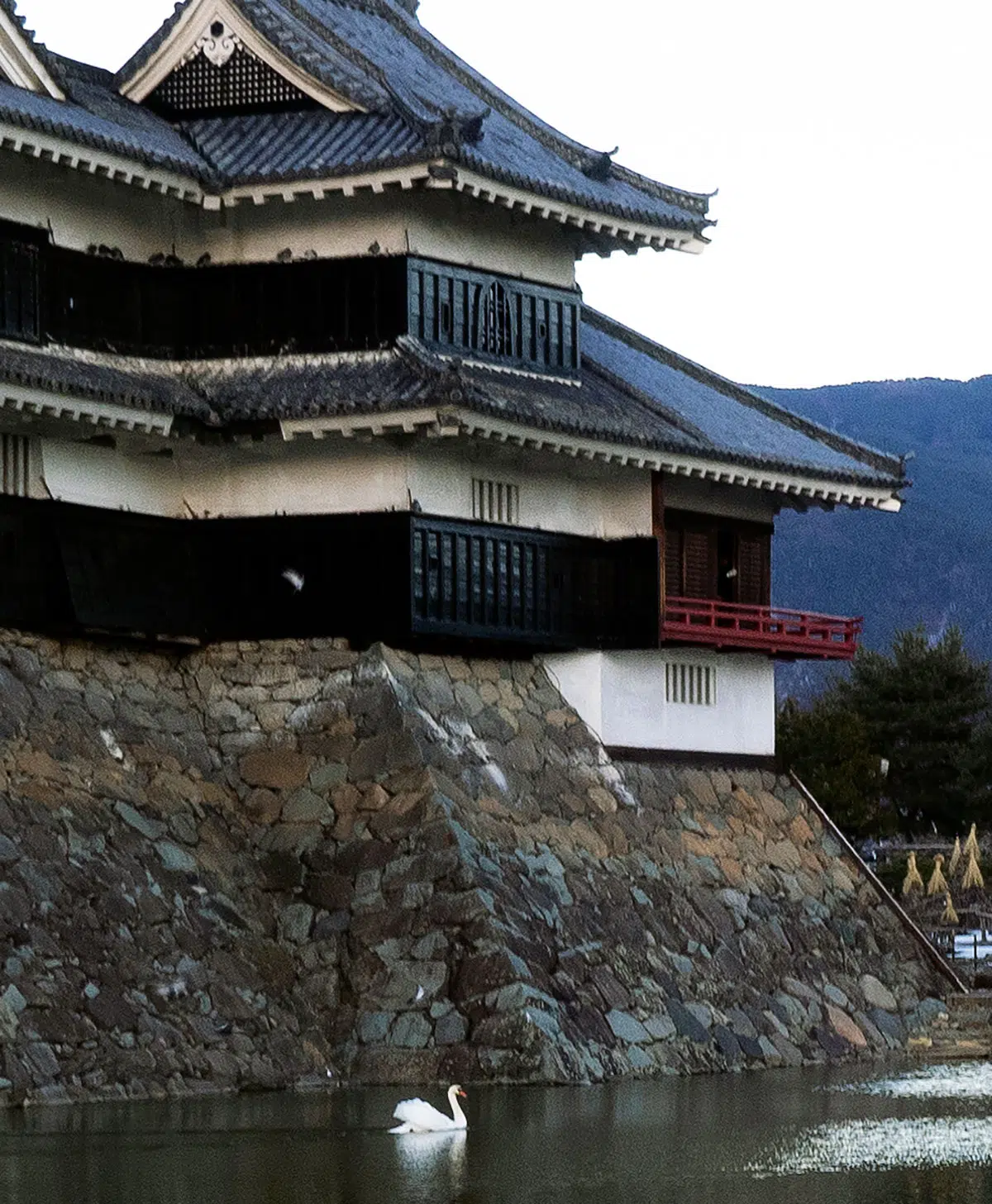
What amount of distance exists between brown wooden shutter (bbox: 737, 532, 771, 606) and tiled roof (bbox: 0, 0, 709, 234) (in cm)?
466

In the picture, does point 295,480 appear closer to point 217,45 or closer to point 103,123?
point 103,123

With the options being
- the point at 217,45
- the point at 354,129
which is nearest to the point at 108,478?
the point at 354,129

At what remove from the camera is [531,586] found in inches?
1559

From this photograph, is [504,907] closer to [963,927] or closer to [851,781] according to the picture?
[963,927]

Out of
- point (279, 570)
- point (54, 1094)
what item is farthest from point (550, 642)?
point (54, 1094)

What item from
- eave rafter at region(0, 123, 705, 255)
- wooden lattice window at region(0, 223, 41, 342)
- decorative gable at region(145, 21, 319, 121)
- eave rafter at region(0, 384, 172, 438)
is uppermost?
decorative gable at region(145, 21, 319, 121)

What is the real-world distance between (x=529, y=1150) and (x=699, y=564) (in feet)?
53.5

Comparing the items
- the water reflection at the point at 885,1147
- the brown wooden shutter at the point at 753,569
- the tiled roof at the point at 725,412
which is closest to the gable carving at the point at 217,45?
the tiled roof at the point at 725,412

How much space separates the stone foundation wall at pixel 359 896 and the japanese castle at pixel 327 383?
2.79 ft

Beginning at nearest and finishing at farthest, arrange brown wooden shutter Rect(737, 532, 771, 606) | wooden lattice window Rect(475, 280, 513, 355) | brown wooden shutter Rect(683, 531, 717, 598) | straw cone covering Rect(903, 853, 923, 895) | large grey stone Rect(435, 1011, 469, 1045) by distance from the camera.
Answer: large grey stone Rect(435, 1011, 469, 1045), wooden lattice window Rect(475, 280, 513, 355), brown wooden shutter Rect(683, 531, 717, 598), brown wooden shutter Rect(737, 532, 771, 606), straw cone covering Rect(903, 853, 923, 895)

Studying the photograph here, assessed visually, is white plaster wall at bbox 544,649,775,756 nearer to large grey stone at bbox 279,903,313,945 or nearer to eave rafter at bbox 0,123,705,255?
eave rafter at bbox 0,123,705,255

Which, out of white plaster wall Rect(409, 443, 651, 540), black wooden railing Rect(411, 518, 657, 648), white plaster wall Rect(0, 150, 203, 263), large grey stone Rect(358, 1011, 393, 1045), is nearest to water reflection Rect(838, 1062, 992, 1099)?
large grey stone Rect(358, 1011, 393, 1045)

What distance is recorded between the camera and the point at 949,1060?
38.9 meters

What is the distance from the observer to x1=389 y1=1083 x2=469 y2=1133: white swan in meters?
28.3
